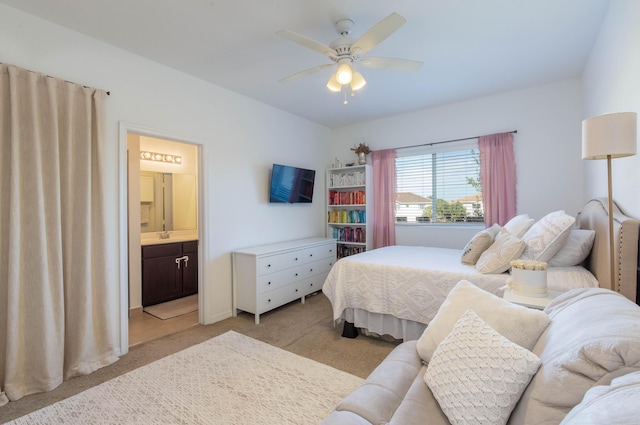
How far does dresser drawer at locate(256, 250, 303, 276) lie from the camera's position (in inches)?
131

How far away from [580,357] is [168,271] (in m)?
4.32

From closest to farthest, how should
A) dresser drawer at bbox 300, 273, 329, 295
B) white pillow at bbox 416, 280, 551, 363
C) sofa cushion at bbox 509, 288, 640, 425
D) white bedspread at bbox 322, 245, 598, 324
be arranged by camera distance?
1. sofa cushion at bbox 509, 288, 640, 425
2. white pillow at bbox 416, 280, 551, 363
3. white bedspread at bbox 322, 245, 598, 324
4. dresser drawer at bbox 300, 273, 329, 295

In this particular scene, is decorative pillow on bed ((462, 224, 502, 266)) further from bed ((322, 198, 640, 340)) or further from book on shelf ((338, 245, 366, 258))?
book on shelf ((338, 245, 366, 258))

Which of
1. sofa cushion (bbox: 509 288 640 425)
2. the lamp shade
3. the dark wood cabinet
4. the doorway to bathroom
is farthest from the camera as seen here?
the dark wood cabinet

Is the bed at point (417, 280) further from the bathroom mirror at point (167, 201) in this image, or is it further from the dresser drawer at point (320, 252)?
the bathroom mirror at point (167, 201)

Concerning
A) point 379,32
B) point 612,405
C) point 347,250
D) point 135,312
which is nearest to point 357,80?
point 379,32

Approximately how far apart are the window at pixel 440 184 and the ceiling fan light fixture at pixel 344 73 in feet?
8.30

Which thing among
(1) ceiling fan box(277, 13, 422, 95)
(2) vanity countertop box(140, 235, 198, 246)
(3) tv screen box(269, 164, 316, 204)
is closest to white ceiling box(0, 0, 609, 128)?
(1) ceiling fan box(277, 13, 422, 95)

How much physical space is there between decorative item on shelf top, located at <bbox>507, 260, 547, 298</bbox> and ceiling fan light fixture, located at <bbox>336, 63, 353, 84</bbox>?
5.56 ft

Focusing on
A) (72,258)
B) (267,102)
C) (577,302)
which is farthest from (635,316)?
(267,102)

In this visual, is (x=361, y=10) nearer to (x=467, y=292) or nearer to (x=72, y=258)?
(x=467, y=292)

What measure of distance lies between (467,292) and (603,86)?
7.48 feet

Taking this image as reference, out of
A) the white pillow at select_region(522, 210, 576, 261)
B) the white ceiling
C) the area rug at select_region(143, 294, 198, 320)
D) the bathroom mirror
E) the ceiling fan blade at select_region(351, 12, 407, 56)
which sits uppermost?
the white ceiling

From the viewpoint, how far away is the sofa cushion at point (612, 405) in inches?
21.0
